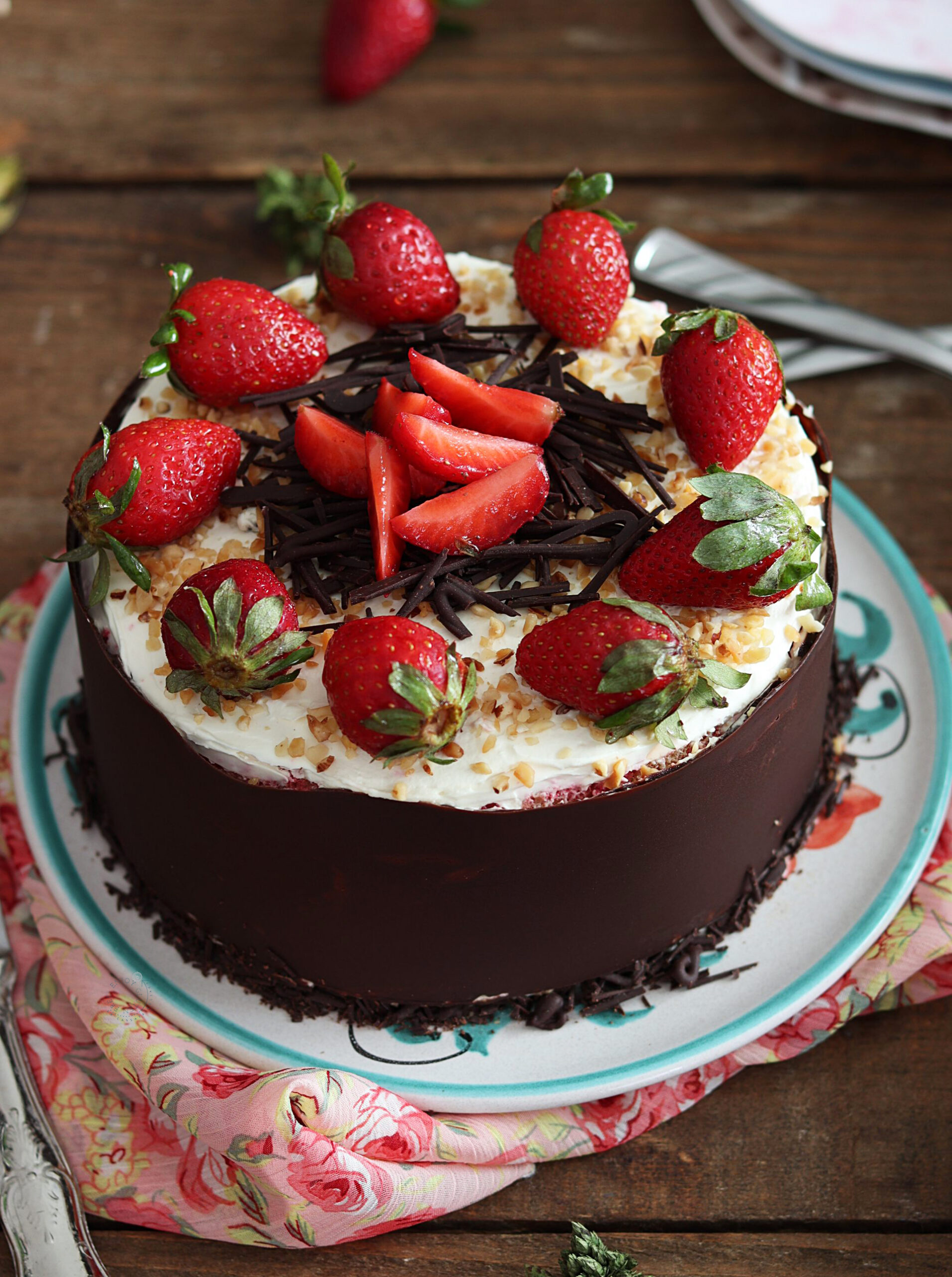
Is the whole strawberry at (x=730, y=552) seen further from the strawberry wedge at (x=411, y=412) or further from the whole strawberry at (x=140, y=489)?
the whole strawberry at (x=140, y=489)

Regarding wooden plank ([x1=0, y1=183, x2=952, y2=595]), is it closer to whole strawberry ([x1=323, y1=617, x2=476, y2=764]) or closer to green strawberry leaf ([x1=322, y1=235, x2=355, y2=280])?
green strawberry leaf ([x1=322, y1=235, x2=355, y2=280])

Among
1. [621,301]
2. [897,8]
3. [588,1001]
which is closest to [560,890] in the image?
[588,1001]

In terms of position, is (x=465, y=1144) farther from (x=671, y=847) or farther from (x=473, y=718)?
(x=473, y=718)

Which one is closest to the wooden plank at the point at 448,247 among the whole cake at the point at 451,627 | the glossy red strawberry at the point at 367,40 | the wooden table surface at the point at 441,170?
the wooden table surface at the point at 441,170

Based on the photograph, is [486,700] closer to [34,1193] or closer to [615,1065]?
[615,1065]

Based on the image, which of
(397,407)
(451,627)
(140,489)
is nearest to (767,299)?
(397,407)
